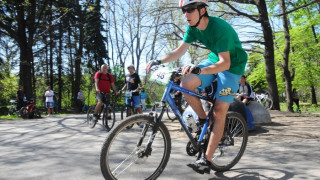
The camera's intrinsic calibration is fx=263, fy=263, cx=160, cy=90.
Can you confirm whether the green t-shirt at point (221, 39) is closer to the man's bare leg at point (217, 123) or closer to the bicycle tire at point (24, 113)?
the man's bare leg at point (217, 123)

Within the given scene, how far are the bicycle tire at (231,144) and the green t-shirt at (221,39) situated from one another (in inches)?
28.6

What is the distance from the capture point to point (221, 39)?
9.04 feet

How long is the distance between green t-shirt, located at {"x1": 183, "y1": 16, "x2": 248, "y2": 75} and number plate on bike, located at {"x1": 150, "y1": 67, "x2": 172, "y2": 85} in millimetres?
575

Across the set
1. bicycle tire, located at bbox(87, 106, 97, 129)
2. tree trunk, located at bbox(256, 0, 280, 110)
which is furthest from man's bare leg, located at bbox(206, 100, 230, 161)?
tree trunk, located at bbox(256, 0, 280, 110)

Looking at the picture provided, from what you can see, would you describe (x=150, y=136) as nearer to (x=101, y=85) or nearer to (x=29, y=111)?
(x=101, y=85)

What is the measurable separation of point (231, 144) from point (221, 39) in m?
1.47

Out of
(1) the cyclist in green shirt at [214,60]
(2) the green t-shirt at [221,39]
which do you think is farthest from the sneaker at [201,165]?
(2) the green t-shirt at [221,39]

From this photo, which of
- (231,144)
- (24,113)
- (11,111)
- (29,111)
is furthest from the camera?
(11,111)

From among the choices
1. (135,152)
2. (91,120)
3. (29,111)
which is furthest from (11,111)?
(135,152)

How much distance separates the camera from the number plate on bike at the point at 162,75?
275 centimetres

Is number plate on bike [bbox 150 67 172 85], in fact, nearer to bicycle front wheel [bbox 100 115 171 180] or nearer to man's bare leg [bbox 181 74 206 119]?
man's bare leg [bbox 181 74 206 119]

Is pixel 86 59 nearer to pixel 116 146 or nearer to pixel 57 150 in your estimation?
pixel 57 150

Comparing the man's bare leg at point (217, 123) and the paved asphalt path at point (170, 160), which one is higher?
the man's bare leg at point (217, 123)

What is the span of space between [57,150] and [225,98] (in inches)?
120
